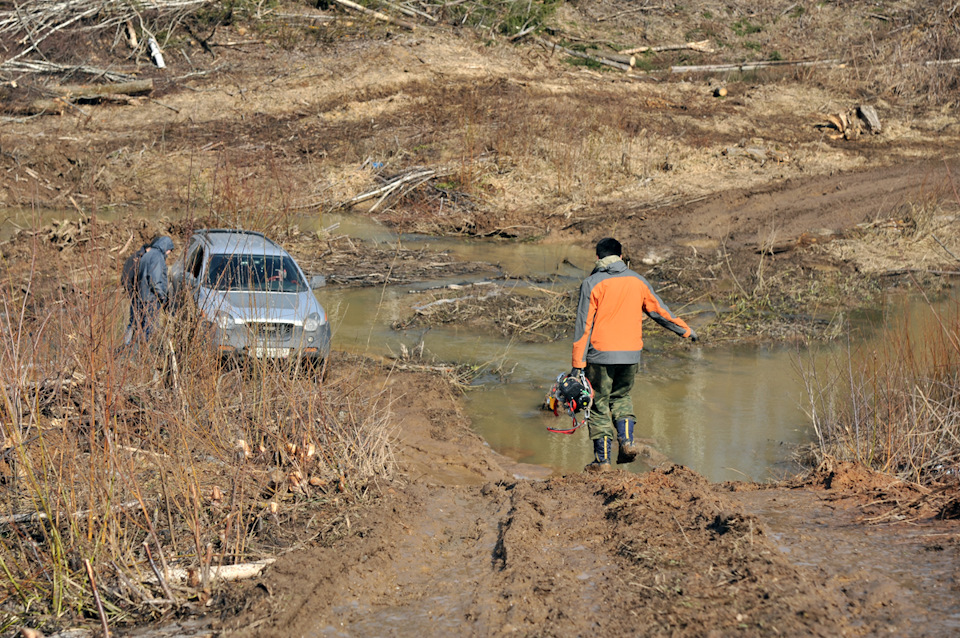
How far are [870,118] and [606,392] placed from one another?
20.6 m

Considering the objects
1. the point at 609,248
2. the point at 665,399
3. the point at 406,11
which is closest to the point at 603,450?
the point at 609,248

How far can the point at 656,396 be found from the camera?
34.9 ft

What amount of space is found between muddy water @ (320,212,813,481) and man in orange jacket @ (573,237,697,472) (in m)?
0.73

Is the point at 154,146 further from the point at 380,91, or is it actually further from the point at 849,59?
the point at 849,59

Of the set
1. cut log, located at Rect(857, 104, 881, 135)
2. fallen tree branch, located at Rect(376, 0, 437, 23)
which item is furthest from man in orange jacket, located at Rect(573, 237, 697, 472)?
fallen tree branch, located at Rect(376, 0, 437, 23)

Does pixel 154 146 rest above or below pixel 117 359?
above

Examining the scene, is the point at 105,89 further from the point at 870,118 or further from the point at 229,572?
the point at 229,572

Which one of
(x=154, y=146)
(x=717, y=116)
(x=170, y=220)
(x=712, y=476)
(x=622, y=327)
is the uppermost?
(x=717, y=116)

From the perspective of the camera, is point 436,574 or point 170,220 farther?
point 170,220

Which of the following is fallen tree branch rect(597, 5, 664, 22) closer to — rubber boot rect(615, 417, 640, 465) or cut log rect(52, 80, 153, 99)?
cut log rect(52, 80, 153, 99)

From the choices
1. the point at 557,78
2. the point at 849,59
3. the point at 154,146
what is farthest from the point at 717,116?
the point at 154,146

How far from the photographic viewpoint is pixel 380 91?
1025 inches

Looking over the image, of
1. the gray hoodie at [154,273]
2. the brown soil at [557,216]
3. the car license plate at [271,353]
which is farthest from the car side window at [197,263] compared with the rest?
the car license plate at [271,353]

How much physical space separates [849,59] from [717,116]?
8359 mm
